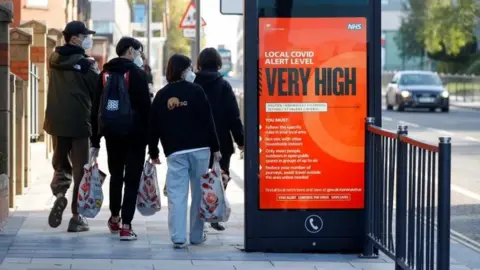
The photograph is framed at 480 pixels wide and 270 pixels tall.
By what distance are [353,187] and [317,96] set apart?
29.7 inches

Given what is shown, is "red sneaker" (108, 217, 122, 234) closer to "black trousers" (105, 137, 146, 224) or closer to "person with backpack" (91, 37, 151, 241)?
"person with backpack" (91, 37, 151, 241)

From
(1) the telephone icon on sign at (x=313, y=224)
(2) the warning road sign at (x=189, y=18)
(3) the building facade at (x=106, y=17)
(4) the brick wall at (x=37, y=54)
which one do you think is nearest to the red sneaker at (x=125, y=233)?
(1) the telephone icon on sign at (x=313, y=224)

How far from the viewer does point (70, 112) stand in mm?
10938

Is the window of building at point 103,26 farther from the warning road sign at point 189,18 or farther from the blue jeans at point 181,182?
the blue jeans at point 181,182

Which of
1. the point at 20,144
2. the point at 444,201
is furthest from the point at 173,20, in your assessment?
the point at 444,201

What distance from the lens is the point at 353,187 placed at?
31.5 feet

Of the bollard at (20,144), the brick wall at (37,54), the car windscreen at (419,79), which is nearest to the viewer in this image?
the bollard at (20,144)

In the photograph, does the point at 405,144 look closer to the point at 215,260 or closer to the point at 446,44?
the point at 215,260

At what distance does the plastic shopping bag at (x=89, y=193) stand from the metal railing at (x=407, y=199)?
8.02 feet

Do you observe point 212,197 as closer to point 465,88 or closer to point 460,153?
point 460,153

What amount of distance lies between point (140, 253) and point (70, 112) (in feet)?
6.29

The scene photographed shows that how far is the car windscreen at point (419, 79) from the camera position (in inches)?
1775

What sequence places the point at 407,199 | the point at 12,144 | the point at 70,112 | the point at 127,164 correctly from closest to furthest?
the point at 407,199
the point at 127,164
the point at 70,112
the point at 12,144

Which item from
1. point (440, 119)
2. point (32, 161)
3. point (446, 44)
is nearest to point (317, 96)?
point (32, 161)
